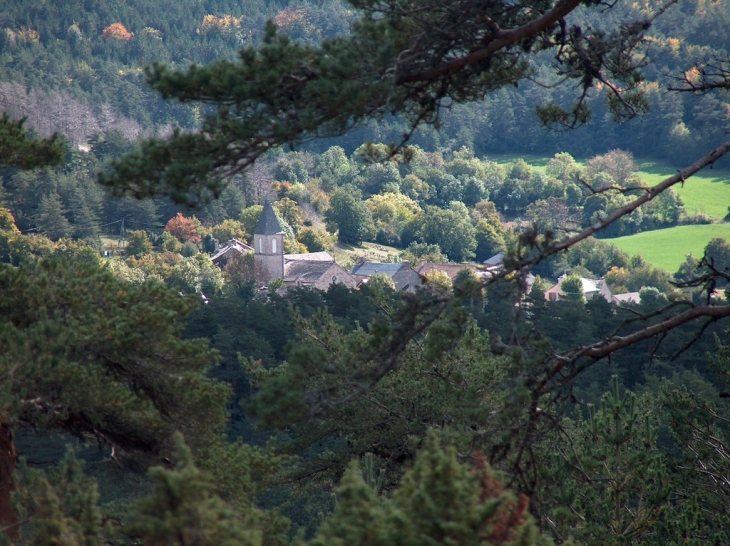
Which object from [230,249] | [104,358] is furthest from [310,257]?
[104,358]

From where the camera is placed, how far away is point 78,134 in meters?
89.5

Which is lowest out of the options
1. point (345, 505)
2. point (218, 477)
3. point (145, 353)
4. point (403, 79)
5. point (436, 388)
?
point (436, 388)

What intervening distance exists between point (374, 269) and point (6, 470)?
219 ft

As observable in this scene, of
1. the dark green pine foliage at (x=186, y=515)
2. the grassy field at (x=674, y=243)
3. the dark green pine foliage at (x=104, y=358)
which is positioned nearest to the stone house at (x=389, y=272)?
the grassy field at (x=674, y=243)

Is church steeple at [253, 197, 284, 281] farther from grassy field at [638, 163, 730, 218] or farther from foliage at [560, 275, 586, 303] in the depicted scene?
grassy field at [638, 163, 730, 218]

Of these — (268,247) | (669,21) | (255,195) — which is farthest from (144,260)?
(669,21)

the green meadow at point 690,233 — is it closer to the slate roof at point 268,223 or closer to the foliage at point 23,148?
the slate roof at point 268,223

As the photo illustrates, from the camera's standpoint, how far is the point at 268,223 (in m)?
77.8

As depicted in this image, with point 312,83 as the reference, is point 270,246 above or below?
below

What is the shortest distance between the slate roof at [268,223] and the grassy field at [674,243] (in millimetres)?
26105

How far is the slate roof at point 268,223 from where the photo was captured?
77125 millimetres

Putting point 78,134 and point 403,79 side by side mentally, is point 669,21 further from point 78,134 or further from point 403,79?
point 403,79

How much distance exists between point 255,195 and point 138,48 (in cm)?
4058

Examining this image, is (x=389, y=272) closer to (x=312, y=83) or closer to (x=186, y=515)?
(x=312, y=83)
